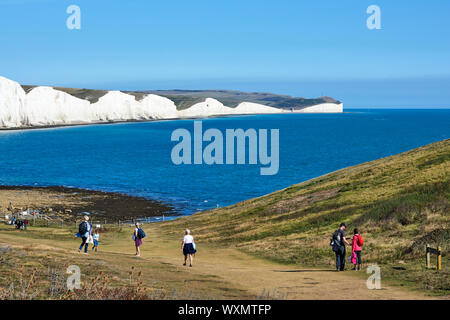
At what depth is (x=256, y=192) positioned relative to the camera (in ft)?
271

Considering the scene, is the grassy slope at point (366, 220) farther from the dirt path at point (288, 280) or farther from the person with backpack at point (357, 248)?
the dirt path at point (288, 280)

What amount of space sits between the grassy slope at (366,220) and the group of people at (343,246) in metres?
1.27

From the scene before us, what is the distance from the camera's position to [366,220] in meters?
31.9

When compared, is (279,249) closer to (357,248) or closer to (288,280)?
(357,248)

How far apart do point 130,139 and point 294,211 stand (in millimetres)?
156007

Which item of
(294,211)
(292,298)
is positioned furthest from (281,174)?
(292,298)

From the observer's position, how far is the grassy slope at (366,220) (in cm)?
2500

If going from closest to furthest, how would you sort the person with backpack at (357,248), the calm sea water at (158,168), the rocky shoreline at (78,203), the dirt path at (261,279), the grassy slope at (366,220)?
the dirt path at (261,279) → the person with backpack at (357,248) → the grassy slope at (366,220) → the rocky shoreline at (78,203) → the calm sea water at (158,168)

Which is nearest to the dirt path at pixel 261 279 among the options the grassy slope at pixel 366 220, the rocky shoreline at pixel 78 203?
the grassy slope at pixel 366 220

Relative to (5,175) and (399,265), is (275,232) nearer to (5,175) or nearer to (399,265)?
(399,265)

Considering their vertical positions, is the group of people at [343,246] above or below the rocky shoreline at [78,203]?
above

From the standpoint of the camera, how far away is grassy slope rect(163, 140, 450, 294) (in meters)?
25.0

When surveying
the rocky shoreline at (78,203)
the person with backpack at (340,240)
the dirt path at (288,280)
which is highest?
the person with backpack at (340,240)

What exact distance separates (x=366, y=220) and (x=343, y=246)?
9.95 metres
